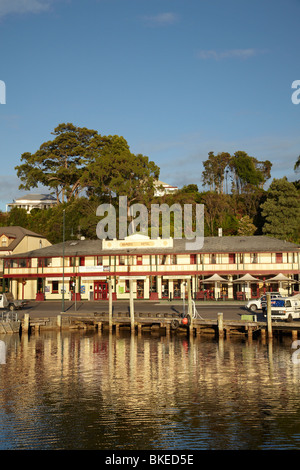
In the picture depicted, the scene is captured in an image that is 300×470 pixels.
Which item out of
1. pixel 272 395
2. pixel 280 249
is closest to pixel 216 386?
pixel 272 395

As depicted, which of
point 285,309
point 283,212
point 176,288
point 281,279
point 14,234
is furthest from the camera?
point 14,234

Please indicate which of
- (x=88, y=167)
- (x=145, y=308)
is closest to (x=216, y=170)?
(x=88, y=167)

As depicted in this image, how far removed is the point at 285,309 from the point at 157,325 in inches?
483

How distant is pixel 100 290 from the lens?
244 ft

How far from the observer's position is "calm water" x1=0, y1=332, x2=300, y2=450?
20.0 metres

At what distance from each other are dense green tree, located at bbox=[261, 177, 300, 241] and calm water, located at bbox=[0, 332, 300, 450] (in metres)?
43.5

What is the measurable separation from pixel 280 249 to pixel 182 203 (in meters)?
32.2

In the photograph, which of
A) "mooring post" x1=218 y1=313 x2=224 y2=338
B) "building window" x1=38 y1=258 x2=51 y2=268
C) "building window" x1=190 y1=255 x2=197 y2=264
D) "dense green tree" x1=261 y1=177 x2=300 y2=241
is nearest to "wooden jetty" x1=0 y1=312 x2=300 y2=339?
"mooring post" x1=218 y1=313 x2=224 y2=338

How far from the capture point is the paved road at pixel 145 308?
52.3 meters

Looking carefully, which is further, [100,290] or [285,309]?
[100,290]

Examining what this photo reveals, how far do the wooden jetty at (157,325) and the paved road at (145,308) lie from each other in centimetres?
170

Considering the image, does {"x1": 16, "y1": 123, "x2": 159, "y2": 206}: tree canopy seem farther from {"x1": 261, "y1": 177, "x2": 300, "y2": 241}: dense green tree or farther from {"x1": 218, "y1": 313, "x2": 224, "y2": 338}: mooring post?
{"x1": 218, "y1": 313, "x2": 224, "y2": 338}: mooring post

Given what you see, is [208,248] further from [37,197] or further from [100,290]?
[37,197]

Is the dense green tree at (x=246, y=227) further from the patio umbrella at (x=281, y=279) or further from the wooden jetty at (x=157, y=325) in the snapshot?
the wooden jetty at (x=157, y=325)
